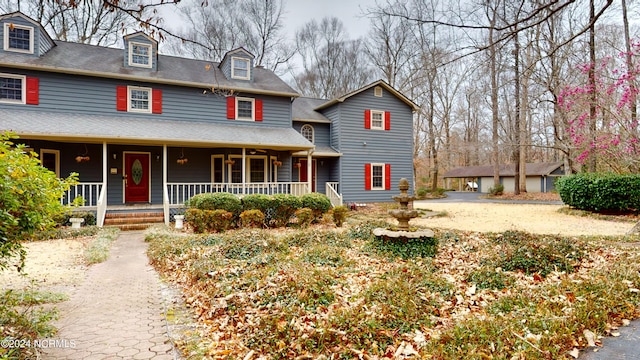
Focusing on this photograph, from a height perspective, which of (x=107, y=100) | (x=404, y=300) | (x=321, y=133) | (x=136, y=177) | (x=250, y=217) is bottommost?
(x=404, y=300)

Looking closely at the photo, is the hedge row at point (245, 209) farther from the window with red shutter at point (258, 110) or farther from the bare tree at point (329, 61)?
the bare tree at point (329, 61)

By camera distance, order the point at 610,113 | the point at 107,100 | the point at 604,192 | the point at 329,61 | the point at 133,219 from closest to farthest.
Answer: the point at 610,113 < the point at 133,219 < the point at 107,100 < the point at 604,192 < the point at 329,61

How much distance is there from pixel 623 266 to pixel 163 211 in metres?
12.3

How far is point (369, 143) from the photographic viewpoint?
57.9 feet

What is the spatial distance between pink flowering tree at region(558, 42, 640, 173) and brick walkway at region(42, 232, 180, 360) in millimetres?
13738

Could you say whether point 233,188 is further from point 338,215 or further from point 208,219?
point 338,215

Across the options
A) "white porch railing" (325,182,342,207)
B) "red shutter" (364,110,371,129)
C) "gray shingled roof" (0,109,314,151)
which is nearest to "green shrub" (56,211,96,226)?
"gray shingled roof" (0,109,314,151)

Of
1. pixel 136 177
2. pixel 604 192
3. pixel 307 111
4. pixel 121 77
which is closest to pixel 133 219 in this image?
pixel 136 177

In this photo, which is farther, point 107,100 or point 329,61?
point 329,61

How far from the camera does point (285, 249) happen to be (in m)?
6.40

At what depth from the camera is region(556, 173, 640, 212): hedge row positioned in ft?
42.3

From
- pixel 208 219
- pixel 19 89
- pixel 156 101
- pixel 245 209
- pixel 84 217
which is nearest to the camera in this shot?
pixel 208 219

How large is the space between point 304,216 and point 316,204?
0.88 m

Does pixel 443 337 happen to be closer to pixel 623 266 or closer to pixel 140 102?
pixel 623 266
